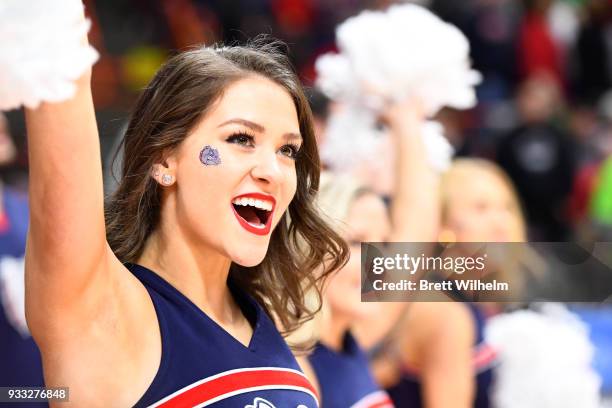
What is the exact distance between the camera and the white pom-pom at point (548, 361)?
3.19 m

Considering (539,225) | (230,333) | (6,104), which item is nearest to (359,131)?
(230,333)

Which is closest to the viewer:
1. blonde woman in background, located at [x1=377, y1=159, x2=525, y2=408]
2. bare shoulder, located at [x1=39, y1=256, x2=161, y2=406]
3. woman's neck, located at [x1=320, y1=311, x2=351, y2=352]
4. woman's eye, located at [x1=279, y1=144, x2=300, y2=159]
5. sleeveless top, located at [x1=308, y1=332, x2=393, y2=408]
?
bare shoulder, located at [x1=39, y1=256, x2=161, y2=406]

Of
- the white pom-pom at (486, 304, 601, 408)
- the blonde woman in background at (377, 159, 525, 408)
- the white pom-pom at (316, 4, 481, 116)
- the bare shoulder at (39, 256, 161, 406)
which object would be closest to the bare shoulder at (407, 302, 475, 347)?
the blonde woman in background at (377, 159, 525, 408)

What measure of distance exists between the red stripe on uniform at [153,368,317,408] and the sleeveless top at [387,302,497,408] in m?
1.69

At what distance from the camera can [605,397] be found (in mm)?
3438

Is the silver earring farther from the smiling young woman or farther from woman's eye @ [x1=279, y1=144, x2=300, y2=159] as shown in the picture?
woman's eye @ [x1=279, y1=144, x2=300, y2=159]

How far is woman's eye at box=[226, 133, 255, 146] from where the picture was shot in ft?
5.87

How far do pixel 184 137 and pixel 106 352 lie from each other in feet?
1.25

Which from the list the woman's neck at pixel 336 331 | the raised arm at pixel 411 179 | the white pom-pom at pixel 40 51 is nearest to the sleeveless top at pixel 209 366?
the white pom-pom at pixel 40 51

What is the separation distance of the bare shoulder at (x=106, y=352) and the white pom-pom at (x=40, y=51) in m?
0.39

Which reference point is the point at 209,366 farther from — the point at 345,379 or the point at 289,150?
the point at 345,379

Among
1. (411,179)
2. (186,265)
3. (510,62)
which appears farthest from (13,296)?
(510,62)

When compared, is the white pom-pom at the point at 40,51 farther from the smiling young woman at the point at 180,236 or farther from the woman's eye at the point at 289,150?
the woman's eye at the point at 289,150

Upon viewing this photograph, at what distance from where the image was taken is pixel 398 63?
112 inches
